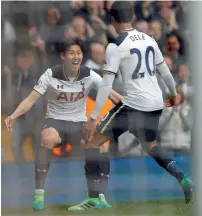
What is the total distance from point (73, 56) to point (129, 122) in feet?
1.10

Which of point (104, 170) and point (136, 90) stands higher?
point (136, 90)

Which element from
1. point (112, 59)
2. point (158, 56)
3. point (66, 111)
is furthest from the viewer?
point (66, 111)

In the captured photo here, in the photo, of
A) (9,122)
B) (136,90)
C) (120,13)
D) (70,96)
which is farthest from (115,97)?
(9,122)

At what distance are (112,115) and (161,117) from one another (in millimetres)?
225

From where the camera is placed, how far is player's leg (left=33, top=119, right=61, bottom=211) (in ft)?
8.34

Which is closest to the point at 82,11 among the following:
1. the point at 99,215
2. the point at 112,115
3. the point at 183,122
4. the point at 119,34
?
the point at 119,34

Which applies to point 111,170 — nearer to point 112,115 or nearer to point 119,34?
point 112,115

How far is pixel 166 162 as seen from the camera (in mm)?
2555

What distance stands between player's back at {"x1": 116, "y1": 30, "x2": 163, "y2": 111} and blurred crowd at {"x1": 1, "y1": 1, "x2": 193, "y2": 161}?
0.04 m

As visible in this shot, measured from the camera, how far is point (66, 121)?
8.51ft

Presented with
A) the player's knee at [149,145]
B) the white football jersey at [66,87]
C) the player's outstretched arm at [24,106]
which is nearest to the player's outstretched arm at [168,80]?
the player's knee at [149,145]

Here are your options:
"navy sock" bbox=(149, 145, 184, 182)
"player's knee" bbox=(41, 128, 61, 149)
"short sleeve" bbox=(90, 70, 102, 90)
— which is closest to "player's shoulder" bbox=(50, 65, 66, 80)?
"short sleeve" bbox=(90, 70, 102, 90)

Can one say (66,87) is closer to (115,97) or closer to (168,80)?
(115,97)

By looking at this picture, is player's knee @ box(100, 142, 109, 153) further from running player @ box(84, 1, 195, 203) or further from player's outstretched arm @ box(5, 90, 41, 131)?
player's outstretched arm @ box(5, 90, 41, 131)
